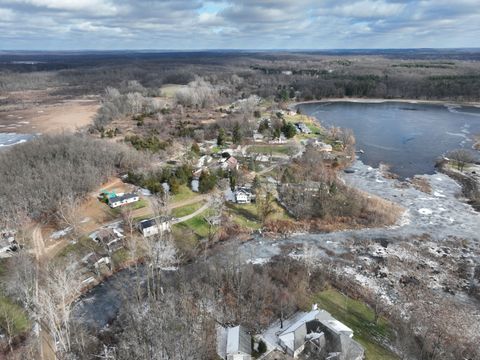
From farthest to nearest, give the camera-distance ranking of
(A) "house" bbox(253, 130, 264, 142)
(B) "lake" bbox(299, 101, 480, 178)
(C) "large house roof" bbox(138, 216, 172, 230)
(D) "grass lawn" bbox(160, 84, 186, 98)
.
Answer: (D) "grass lawn" bbox(160, 84, 186, 98) → (A) "house" bbox(253, 130, 264, 142) → (B) "lake" bbox(299, 101, 480, 178) → (C) "large house roof" bbox(138, 216, 172, 230)

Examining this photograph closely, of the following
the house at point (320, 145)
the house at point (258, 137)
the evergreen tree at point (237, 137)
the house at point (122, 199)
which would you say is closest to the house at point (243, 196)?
the house at point (122, 199)

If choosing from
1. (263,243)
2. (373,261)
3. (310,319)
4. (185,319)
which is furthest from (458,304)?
(185,319)

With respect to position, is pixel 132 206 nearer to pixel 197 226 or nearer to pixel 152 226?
pixel 152 226

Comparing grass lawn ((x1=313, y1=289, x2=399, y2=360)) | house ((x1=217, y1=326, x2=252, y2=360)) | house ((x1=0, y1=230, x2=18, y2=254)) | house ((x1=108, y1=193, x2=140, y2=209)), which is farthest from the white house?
house ((x1=0, y1=230, x2=18, y2=254))

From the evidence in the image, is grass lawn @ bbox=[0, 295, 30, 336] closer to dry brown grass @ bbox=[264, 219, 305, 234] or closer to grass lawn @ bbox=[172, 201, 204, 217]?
grass lawn @ bbox=[172, 201, 204, 217]

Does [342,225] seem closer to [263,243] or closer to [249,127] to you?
[263,243]
